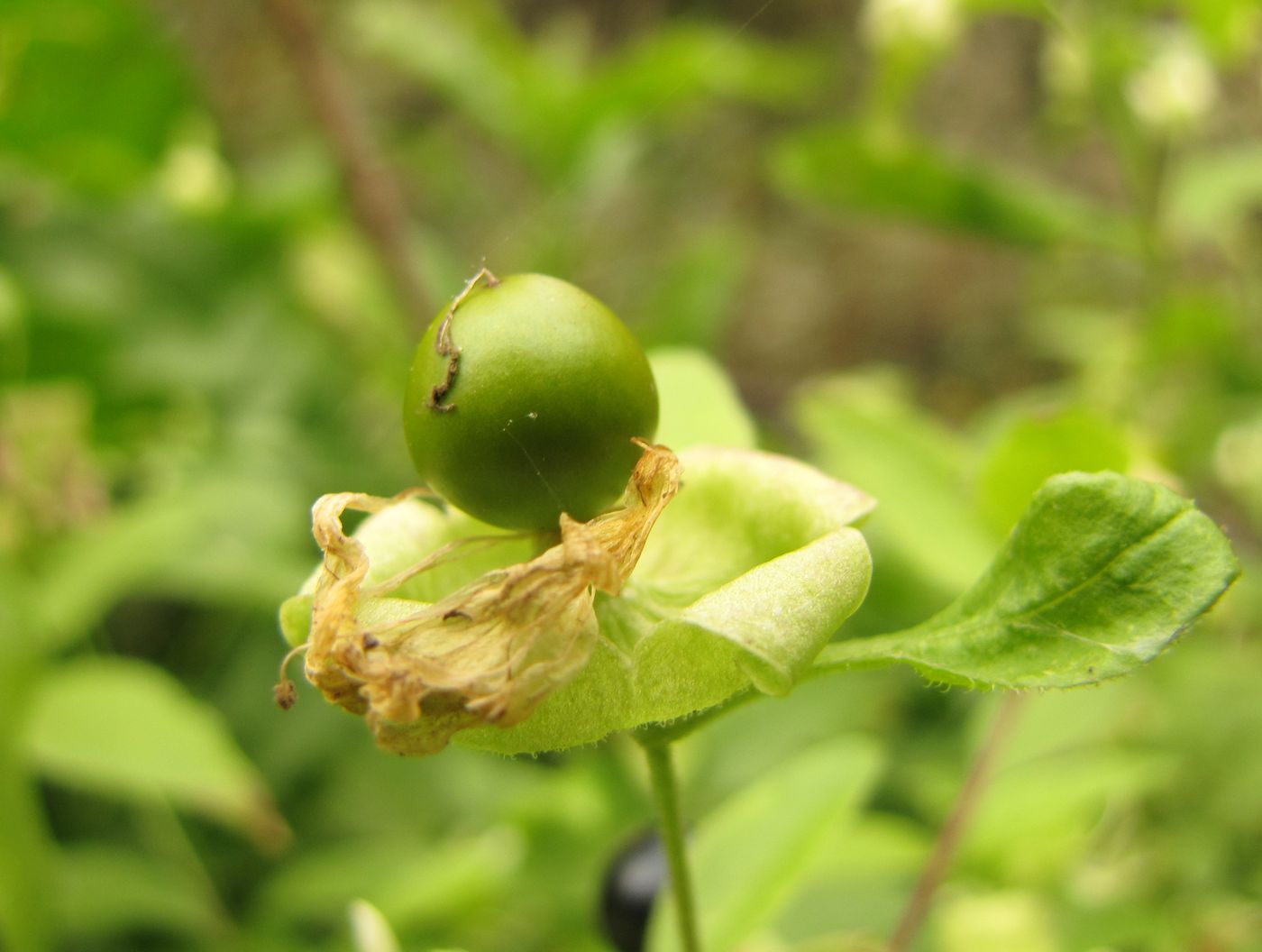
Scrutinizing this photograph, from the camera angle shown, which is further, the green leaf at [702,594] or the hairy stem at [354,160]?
the hairy stem at [354,160]

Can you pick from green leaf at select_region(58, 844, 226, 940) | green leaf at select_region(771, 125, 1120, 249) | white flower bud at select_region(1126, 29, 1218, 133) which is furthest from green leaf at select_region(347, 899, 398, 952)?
white flower bud at select_region(1126, 29, 1218, 133)

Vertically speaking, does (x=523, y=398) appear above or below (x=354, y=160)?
below

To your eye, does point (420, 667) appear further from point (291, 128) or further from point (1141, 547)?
point (291, 128)

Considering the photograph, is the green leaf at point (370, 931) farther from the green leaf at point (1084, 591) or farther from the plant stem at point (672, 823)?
the green leaf at point (1084, 591)

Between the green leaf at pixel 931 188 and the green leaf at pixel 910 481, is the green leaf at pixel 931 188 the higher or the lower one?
the higher one

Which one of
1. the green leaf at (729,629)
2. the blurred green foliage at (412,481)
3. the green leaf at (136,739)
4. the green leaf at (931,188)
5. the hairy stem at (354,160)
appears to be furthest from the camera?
the hairy stem at (354,160)

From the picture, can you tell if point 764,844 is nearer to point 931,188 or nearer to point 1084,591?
point 1084,591

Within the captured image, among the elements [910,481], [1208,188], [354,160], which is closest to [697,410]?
[910,481]

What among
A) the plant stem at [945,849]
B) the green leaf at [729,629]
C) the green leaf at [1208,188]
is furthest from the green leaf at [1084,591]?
the green leaf at [1208,188]
